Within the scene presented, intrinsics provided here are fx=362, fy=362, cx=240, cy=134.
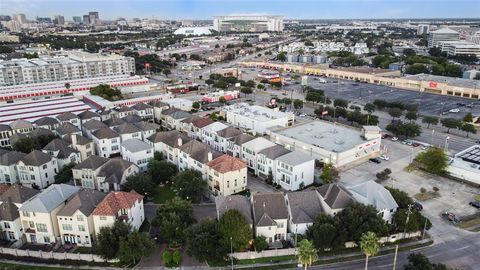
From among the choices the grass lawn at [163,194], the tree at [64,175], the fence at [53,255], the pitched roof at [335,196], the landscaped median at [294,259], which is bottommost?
the landscaped median at [294,259]

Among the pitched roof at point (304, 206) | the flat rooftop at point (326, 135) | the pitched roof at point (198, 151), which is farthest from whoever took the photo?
the flat rooftop at point (326, 135)

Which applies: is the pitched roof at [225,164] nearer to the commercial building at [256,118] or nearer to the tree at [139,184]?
the tree at [139,184]

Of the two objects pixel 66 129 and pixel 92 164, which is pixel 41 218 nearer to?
pixel 92 164

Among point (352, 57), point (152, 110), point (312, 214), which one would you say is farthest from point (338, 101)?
point (352, 57)

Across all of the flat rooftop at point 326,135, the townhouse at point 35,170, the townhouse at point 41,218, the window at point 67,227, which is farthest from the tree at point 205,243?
the flat rooftop at point 326,135

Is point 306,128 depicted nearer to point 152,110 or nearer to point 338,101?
point 338,101

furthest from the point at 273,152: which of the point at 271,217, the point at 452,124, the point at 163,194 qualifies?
the point at 452,124
